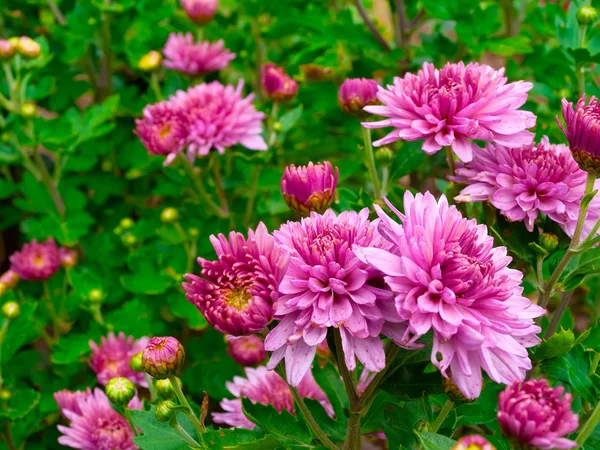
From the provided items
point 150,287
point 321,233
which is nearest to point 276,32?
point 150,287

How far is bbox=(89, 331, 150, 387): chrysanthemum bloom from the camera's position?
1.41 meters

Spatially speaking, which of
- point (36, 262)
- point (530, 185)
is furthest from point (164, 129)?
point (530, 185)

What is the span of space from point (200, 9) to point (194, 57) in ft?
0.75

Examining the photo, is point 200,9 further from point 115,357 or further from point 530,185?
point 530,185

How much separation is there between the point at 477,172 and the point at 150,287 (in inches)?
36.3

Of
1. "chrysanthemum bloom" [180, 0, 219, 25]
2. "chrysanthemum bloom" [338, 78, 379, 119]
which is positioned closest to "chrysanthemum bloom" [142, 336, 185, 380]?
"chrysanthemum bloom" [338, 78, 379, 119]

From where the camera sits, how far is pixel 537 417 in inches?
27.7

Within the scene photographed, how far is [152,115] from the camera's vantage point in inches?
60.4

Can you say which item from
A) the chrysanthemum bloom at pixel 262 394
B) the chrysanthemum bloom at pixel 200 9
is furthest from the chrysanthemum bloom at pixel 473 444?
the chrysanthemum bloom at pixel 200 9

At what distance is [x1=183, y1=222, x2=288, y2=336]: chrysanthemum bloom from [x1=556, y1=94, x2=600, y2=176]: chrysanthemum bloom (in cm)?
42

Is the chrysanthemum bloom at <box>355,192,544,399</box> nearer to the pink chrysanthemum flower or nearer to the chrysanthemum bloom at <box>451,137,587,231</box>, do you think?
the chrysanthemum bloom at <box>451,137,587,231</box>

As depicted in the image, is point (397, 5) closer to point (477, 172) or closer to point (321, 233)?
point (477, 172)

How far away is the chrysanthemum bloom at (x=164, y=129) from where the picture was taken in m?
1.47

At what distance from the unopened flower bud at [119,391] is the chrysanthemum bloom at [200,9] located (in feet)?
4.22
